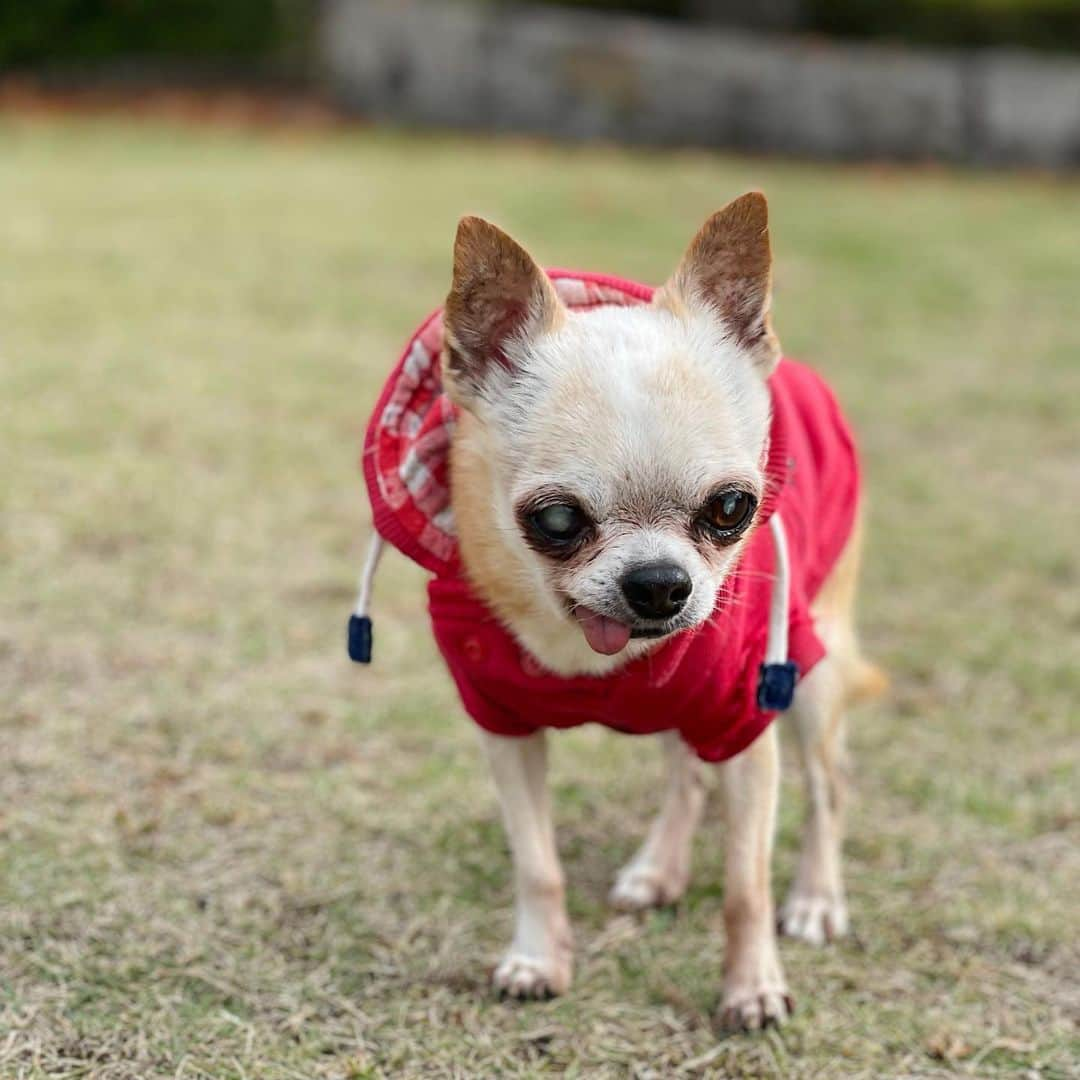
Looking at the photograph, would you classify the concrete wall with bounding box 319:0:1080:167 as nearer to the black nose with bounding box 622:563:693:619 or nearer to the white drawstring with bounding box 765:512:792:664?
the white drawstring with bounding box 765:512:792:664

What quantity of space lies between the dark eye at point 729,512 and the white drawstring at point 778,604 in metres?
0.26

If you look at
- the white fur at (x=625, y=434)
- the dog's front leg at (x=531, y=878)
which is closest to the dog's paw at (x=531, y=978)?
the dog's front leg at (x=531, y=878)

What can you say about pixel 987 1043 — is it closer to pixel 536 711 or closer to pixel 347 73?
pixel 536 711

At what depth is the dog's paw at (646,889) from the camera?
300cm

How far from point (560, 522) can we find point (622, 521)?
9cm

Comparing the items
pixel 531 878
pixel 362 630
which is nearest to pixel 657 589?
pixel 362 630

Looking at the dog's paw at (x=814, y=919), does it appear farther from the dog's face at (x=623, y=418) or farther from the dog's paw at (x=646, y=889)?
the dog's face at (x=623, y=418)

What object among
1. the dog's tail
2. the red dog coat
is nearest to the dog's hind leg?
the dog's tail

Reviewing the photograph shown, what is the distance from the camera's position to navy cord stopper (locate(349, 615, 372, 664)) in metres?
2.63

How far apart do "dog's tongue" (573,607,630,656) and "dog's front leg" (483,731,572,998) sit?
503 mm

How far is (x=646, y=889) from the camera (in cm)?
301

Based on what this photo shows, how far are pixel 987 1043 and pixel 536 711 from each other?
3.29ft

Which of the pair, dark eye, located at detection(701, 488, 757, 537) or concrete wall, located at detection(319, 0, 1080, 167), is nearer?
dark eye, located at detection(701, 488, 757, 537)

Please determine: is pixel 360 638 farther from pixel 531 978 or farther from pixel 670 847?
pixel 670 847
